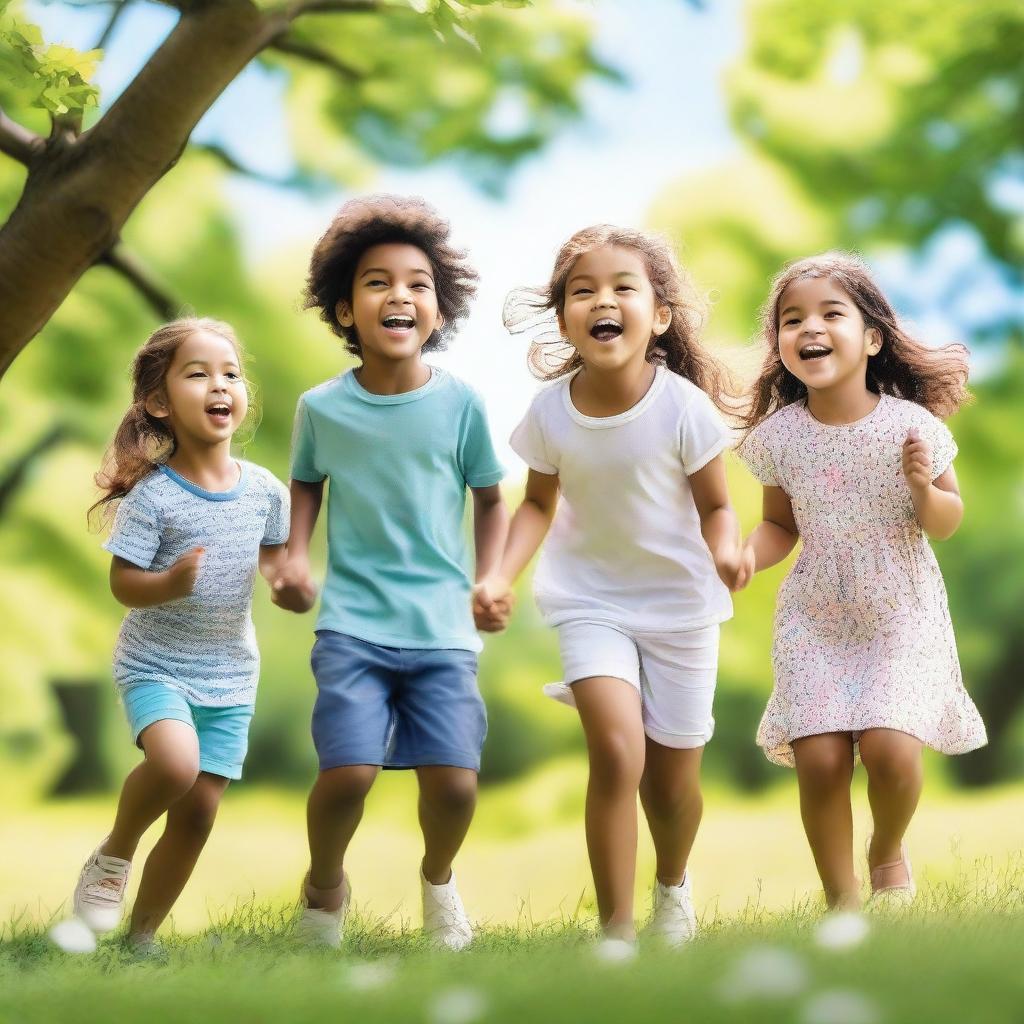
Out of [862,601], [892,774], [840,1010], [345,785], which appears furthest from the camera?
[862,601]

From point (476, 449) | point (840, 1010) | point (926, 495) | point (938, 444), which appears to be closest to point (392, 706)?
point (476, 449)

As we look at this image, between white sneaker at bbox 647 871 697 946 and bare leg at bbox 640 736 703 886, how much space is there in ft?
0.06

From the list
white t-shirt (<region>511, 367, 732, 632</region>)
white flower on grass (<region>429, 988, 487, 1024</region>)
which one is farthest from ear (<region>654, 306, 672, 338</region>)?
white flower on grass (<region>429, 988, 487, 1024</region>)

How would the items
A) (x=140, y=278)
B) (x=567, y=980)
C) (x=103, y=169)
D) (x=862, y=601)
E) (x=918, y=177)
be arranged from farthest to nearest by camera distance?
1. (x=918, y=177)
2. (x=140, y=278)
3. (x=103, y=169)
4. (x=862, y=601)
5. (x=567, y=980)

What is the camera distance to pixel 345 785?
3104 mm

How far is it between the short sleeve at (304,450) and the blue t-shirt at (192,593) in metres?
0.16

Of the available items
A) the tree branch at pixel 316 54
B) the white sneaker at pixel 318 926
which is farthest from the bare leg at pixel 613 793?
the tree branch at pixel 316 54

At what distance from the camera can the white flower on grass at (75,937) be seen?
10.6 feet

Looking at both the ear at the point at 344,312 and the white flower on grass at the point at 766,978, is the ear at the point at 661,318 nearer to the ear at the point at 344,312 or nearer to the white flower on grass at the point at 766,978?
the ear at the point at 344,312

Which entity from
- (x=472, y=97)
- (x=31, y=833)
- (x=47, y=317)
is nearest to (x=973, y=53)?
(x=472, y=97)

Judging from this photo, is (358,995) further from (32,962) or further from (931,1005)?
(32,962)

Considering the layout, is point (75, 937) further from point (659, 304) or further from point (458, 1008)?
point (659, 304)

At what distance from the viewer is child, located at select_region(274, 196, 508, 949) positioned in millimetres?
3162

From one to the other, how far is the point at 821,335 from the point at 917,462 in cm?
34
